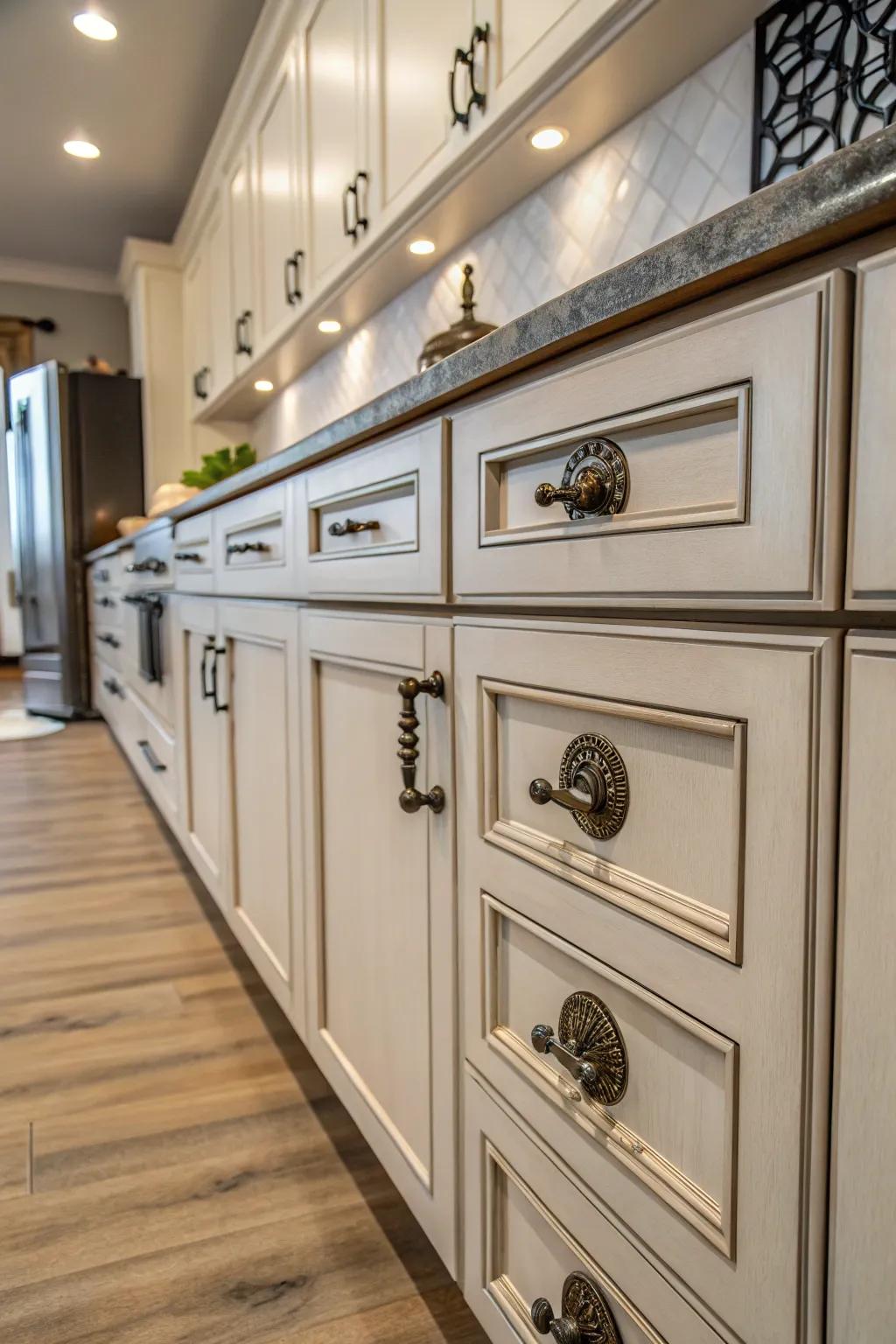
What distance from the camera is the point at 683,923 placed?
0.50 m

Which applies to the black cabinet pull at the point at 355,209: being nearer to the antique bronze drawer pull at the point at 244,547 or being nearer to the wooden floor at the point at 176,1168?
the antique bronze drawer pull at the point at 244,547

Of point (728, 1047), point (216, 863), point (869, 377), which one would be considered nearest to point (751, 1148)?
point (728, 1047)

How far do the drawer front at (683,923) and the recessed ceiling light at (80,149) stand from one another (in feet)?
13.1

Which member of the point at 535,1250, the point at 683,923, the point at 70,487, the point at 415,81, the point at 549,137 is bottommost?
the point at 535,1250

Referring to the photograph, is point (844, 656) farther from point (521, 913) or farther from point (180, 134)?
point (180, 134)

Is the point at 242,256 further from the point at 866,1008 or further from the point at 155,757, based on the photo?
the point at 866,1008

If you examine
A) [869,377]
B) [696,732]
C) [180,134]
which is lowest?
[696,732]

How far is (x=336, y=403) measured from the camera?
9.41ft

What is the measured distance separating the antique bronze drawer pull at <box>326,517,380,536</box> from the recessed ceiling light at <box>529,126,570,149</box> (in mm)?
879

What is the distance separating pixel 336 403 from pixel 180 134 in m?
1.72

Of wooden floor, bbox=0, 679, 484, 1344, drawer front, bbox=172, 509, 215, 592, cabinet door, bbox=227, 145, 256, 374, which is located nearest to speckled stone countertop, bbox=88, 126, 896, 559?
wooden floor, bbox=0, 679, 484, 1344

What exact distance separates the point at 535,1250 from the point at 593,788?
1.29ft

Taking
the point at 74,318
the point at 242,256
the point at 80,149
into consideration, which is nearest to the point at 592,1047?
the point at 242,256

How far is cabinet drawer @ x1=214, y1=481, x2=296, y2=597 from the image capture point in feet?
4.12
